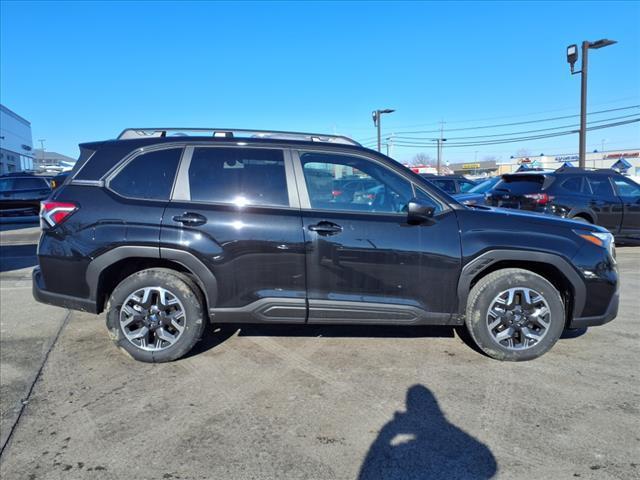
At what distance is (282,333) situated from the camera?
175 inches

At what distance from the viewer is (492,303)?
12.2 feet

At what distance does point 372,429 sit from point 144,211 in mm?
2458

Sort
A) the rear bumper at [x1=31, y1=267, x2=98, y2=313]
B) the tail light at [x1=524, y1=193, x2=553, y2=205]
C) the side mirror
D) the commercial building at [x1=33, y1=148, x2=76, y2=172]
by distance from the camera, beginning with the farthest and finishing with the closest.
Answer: the commercial building at [x1=33, y1=148, x2=76, y2=172] → the tail light at [x1=524, y1=193, x2=553, y2=205] → the rear bumper at [x1=31, y1=267, x2=98, y2=313] → the side mirror

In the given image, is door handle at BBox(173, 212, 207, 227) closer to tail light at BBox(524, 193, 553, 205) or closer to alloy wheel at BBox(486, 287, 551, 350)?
alloy wheel at BBox(486, 287, 551, 350)

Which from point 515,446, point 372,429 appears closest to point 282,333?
point 372,429

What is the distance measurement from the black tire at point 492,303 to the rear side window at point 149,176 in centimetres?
277

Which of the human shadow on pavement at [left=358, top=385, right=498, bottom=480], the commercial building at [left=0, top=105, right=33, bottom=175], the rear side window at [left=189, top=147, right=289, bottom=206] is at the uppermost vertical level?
the commercial building at [left=0, top=105, right=33, bottom=175]

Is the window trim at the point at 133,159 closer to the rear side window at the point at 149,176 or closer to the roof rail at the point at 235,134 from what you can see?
the rear side window at the point at 149,176

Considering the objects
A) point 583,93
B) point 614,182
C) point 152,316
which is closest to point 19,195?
point 152,316

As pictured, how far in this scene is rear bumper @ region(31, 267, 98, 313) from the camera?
3734 millimetres

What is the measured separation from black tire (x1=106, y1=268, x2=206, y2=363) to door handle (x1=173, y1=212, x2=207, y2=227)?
458 mm

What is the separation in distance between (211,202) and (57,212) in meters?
1.30

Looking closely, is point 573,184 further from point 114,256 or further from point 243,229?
point 114,256

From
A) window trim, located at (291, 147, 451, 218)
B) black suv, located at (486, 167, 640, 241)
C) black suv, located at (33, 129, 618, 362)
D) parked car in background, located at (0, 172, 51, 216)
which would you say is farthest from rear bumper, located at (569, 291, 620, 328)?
parked car in background, located at (0, 172, 51, 216)
